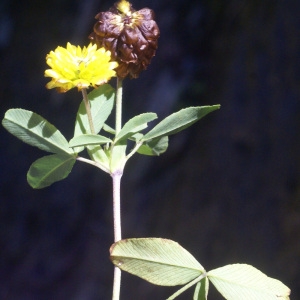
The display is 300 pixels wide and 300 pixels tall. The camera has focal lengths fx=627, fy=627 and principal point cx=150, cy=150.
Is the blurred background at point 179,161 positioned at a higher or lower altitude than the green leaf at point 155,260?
higher

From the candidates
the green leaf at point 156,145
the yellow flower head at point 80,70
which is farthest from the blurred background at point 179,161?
the yellow flower head at point 80,70

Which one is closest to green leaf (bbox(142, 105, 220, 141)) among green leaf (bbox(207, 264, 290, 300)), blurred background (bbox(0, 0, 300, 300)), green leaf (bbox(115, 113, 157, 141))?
green leaf (bbox(115, 113, 157, 141))

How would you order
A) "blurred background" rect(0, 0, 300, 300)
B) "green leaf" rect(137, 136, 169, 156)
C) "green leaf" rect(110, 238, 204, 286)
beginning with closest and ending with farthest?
1. "green leaf" rect(110, 238, 204, 286)
2. "green leaf" rect(137, 136, 169, 156)
3. "blurred background" rect(0, 0, 300, 300)

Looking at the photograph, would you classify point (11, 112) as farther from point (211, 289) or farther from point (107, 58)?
point (211, 289)

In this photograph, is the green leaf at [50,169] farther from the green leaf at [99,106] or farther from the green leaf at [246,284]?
the green leaf at [246,284]

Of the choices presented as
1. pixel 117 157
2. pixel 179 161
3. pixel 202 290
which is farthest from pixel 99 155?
pixel 179 161

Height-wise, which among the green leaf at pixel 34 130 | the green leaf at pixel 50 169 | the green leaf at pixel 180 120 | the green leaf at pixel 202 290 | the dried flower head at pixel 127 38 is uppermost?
the dried flower head at pixel 127 38

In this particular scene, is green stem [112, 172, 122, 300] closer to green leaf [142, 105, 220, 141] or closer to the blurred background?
green leaf [142, 105, 220, 141]

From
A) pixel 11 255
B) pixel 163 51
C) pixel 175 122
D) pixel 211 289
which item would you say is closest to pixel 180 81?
pixel 163 51
